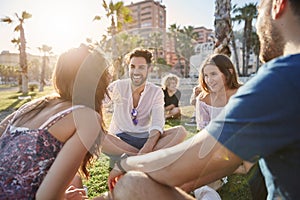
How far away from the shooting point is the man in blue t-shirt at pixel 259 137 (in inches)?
33.3

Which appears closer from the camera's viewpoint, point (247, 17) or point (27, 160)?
point (27, 160)

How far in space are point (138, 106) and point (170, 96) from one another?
4737mm

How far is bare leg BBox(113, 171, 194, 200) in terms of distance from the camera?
1091mm

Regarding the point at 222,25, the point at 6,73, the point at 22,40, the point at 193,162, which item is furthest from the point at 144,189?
the point at 6,73

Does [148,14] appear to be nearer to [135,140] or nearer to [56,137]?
[135,140]

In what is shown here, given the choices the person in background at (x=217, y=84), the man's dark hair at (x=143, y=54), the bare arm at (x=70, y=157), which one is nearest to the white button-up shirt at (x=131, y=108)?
the man's dark hair at (x=143, y=54)

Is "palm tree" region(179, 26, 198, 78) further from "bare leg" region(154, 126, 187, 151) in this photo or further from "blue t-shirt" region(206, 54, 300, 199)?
"blue t-shirt" region(206, 54, 300, 199)

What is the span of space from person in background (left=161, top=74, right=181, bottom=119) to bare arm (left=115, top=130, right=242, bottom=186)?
6.81 metres

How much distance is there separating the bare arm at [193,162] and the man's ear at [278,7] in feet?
1.74

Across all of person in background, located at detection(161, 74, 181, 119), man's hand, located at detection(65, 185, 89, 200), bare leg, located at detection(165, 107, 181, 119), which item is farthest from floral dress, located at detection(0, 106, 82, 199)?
bare leg, located at detection(165, 107, 181, 119)

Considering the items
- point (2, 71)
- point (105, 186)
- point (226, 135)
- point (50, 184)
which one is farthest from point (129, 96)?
point (2, 71)

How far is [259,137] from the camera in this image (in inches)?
34.1

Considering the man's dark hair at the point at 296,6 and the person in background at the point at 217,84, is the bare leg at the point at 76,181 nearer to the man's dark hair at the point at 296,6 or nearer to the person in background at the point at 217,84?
the person in background at the point at 217,84

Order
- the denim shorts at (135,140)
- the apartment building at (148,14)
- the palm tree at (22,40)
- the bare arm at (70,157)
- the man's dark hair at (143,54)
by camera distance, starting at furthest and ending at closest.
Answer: the apartment building at (148,14) → the palm tree at (22,40) → the man's dark hair at (143,54) → the denim shorts at (135,140) → the bare arm at (70,157)
